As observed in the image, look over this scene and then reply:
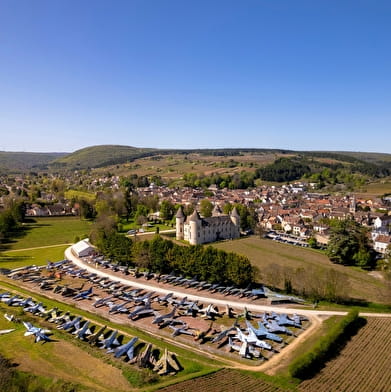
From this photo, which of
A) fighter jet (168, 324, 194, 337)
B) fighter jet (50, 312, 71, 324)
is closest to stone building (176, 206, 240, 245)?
fighter jet (168, 324, 194, 337)

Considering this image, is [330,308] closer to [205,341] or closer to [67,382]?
[205,341]

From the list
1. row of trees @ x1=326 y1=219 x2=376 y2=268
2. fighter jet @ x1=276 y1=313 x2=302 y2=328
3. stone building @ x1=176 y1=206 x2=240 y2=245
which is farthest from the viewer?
stone building @ x1=176 y1=206 x2=240 y2=245

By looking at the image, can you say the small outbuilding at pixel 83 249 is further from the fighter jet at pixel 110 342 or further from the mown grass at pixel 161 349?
the fighter jet at pixel 110 342

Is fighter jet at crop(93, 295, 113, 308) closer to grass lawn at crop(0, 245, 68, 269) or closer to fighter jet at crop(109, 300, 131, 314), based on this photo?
fighter jet at crop(109, 300, 131, 314)

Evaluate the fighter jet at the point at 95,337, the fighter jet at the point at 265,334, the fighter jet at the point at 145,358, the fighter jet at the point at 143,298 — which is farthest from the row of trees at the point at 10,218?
the fighter jet at the point at 265,334

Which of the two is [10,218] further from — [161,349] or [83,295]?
[161,349]

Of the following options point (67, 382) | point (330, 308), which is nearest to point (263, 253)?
point (330, 308)
